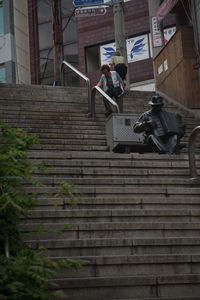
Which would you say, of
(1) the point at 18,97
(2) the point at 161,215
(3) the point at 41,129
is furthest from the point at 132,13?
(2) the point at 161,215

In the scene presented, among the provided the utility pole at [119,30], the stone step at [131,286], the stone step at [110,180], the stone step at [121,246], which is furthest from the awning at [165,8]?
the stone step at [131,286]

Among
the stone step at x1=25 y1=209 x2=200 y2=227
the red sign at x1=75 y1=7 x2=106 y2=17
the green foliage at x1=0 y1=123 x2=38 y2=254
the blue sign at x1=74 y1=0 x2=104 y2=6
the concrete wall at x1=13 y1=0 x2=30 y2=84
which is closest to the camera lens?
the green foliage at x1=0 y1=123 x2=38 y2=254

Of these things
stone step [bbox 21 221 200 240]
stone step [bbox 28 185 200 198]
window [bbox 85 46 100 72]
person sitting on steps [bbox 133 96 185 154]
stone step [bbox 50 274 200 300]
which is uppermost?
window [bbox 85 46 100 72]

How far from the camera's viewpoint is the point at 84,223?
5.84 metres

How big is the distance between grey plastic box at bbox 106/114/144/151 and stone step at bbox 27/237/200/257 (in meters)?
5.01

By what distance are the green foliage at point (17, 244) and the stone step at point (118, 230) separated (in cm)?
113

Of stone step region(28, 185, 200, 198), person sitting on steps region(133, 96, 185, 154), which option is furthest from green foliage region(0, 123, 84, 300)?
person sitting on steps region(133, 96, 185, 154)

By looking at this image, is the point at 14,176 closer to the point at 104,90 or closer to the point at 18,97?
the point at 104,90

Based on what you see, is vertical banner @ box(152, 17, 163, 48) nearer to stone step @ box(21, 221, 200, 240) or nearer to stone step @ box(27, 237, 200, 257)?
stone step @ box(21, 221, 200, 240)

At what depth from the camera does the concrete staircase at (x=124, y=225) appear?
15.8 ft

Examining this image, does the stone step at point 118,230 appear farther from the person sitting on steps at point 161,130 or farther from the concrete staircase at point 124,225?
the person sitting on steps at point 161,130

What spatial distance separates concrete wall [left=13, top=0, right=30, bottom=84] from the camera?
31.0 meters

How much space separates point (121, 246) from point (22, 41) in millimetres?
27257

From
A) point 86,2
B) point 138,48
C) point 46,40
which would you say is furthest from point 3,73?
point 86,2
